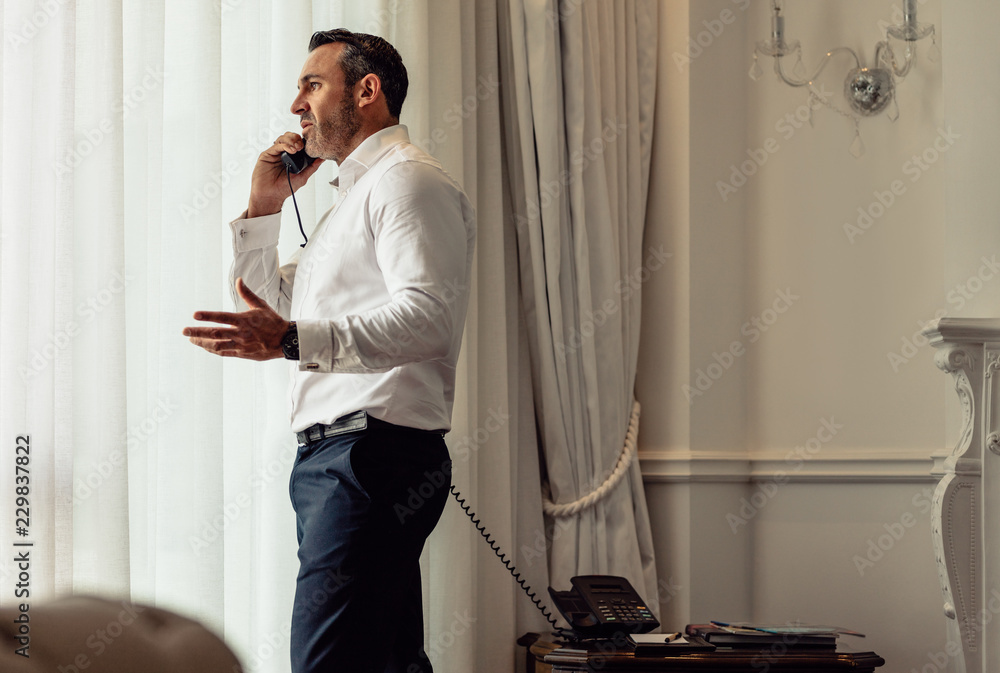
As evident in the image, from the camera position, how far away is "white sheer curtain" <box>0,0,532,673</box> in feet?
5.74

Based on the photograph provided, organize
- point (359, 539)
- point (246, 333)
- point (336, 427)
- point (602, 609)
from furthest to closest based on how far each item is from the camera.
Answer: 1. point (602, 609)
2. point (336, 427)
3. point (359, 539)
4. point (246, 333)

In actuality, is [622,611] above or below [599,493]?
below

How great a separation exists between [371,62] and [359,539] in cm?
92

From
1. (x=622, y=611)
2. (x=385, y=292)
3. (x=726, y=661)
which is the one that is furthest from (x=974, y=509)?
(x=385, y=292)

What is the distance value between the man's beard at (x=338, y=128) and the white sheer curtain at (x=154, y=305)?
301 mm

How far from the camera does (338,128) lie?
193 cm

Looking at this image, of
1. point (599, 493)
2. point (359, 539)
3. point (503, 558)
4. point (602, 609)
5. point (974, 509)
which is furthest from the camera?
point (599, 493)

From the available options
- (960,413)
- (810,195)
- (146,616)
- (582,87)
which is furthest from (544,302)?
(146,616)

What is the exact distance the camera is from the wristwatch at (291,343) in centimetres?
151

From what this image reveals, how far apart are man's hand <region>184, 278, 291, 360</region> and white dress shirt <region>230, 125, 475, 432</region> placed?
4 cm

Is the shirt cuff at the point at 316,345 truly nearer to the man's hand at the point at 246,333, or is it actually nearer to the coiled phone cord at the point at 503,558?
the man's hand at the point at 246,333

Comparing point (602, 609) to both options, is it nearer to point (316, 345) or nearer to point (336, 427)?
point (336, 427)

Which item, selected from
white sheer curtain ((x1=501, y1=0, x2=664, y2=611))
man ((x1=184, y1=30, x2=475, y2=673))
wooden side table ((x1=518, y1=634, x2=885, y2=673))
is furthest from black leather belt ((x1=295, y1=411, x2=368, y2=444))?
white sheer curtain ((x1=501, y1=0, x2=664, y2=611))

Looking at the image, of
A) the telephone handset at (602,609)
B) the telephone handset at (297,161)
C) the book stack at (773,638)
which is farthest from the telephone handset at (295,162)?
the book stack at (773,638)
